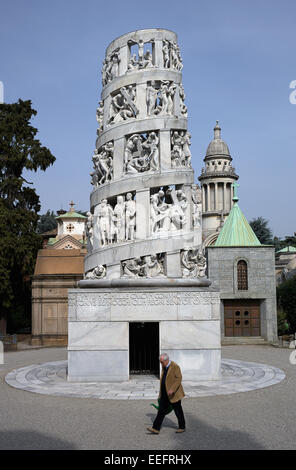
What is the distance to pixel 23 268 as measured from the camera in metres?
27.7

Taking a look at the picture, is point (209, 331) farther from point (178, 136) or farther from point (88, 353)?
point (178, 136)

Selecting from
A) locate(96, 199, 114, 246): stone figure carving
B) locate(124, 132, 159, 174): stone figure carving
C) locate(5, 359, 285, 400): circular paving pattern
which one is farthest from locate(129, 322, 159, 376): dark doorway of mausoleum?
locate(124, 132, 159, 174): stone figure carving

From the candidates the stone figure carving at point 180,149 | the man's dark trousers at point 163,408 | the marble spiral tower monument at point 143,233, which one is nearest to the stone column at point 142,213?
the marble spiral tower monument at point 143,233

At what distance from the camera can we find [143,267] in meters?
13.7

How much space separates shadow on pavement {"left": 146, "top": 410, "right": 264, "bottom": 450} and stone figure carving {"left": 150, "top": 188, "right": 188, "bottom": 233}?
20.8ft

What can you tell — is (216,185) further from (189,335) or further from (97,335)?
(97,335)

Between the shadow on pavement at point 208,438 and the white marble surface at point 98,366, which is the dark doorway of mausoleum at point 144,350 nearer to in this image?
the white marble surface at point 98,366

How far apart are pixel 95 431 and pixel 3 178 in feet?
78.6

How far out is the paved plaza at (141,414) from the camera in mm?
7672

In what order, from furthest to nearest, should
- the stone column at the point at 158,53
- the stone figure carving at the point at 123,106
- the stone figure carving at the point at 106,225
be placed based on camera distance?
the stone column at the point at 158,53
the stone figure carving at the point at 123,106
the stone figure carving at the point at 106,225

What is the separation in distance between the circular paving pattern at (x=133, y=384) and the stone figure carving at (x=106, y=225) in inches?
163

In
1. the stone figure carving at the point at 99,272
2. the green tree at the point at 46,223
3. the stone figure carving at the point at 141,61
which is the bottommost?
the stone figure carving at the point at 99,272

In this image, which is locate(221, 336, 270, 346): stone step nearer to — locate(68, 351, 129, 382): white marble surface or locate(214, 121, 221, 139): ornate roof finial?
locate(68, 351, 129, 382): white marble surface

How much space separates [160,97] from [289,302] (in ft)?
78.9
